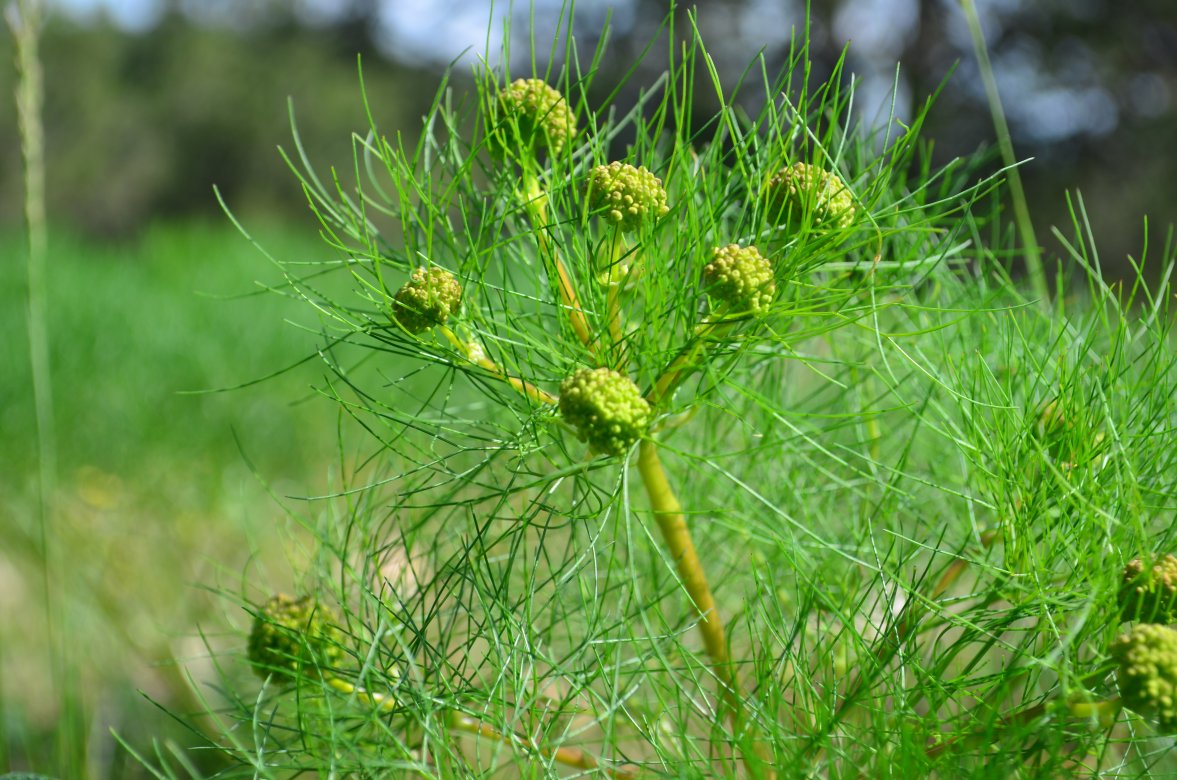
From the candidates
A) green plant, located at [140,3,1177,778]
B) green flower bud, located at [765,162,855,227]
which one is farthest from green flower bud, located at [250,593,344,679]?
green flower bud, located at [765,162,855,227]

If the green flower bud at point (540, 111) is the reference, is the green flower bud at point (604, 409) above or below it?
below

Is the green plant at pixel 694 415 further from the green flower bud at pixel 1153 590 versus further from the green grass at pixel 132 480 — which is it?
the green grass at pixel 132 480

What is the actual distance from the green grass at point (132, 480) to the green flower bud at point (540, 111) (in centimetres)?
44

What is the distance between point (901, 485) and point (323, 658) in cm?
31

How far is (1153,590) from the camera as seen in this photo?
1.10ft

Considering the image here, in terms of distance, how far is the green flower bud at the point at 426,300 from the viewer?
34cm

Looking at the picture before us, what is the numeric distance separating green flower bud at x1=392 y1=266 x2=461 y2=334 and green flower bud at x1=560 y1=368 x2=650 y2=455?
5cm

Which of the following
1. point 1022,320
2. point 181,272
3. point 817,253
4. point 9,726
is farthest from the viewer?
point 181,272

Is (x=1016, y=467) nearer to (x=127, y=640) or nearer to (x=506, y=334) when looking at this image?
(x=506, y=334)

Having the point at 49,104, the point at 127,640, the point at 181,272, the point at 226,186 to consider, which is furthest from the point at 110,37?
the point at 127,640

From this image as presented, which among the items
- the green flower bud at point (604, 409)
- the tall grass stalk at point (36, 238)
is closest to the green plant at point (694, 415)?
the green flower bud at point (604, 409)

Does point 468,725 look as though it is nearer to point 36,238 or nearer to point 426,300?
point 426,300

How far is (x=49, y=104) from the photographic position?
29.4ft

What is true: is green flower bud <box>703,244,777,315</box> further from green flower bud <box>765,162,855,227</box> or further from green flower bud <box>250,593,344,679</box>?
green flower bud <box>250,593,344,679</box>
